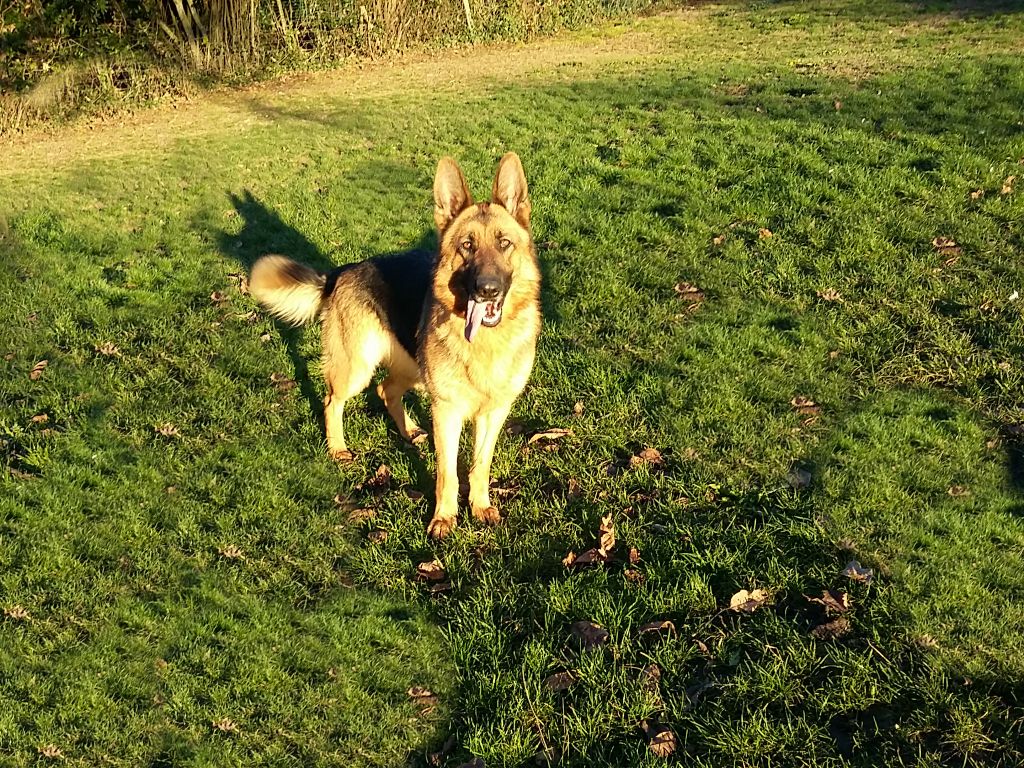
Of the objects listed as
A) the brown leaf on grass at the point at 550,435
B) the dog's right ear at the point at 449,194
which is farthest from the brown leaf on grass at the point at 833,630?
the dog's right ear at the point at 449,194

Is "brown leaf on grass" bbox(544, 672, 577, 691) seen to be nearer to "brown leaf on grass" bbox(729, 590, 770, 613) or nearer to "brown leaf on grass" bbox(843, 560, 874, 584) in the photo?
"brown leaf on grass" bbox(729, 590, 770, 613)

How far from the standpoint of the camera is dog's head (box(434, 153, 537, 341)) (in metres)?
4.64

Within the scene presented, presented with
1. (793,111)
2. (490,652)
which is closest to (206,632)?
(490,652)

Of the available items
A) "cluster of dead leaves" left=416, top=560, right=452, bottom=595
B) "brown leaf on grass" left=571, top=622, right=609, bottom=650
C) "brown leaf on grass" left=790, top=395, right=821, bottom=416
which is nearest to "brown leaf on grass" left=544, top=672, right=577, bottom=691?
"brown leaf on grass" left=571, top=622, right=609, bottom=650

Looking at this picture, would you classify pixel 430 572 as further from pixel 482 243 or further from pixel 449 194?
pixel 449 194

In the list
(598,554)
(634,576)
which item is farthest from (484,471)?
(634,576)

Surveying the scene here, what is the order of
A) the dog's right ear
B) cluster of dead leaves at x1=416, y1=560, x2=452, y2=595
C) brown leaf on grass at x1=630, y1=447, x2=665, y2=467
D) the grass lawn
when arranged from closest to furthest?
the grass lawn < cluster of dead leaves at x1=416, y1=560, x2=452, y2=595 < the dog's right ear < brown leaf on grass at x1=630, y1=447, x2=665, y2=467

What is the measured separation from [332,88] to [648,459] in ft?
50.5

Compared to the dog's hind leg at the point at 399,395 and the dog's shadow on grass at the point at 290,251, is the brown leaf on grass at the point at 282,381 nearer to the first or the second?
the dog's shadow on grass at the point at 290,251

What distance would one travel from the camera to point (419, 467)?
18.6 feet

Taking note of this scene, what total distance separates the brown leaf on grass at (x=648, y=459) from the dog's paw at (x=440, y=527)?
4.22ft

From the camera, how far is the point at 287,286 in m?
6.07

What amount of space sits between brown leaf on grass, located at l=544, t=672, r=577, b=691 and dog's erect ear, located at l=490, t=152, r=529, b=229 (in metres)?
2.69

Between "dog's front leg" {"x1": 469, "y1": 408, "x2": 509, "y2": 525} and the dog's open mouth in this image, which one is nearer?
the dog's open mouth
